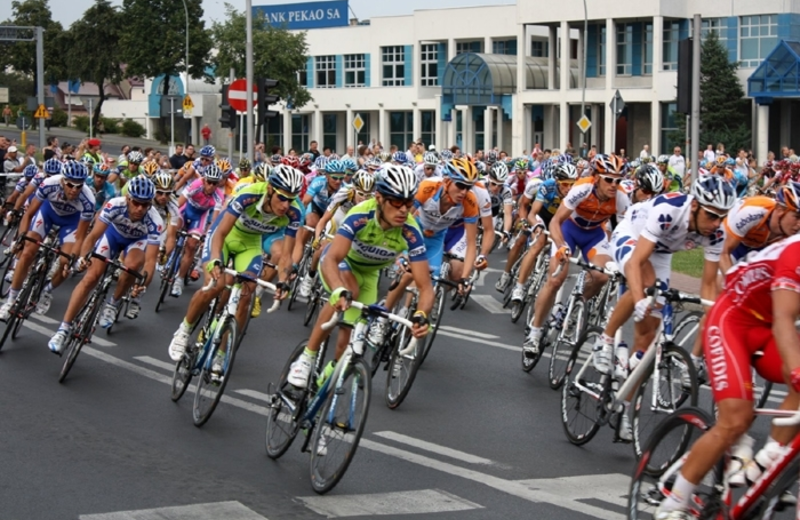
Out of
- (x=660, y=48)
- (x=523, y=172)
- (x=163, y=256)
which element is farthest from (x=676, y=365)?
(x=660, y=48)

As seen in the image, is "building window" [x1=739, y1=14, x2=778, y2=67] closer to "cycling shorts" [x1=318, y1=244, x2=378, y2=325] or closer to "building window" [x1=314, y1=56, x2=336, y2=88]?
"building window" [x1=314, y1=56, x2=336, y2=88]

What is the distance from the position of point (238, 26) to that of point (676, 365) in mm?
54044

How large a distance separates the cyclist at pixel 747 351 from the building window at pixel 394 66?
77.6 metres

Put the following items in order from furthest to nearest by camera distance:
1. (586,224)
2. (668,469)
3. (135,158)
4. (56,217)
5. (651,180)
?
(135,158), (56,217), (586,224), (651,180), (668,469)

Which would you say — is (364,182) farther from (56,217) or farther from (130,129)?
(130,129)

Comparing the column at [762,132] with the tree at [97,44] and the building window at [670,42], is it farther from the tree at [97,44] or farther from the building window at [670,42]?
the tree at [97,44]

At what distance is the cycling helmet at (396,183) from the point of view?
27.2 feet

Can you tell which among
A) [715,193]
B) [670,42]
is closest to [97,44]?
[670,42]

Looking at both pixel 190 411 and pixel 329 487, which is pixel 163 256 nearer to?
pixel 190 411

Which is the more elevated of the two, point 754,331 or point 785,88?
point 785,88

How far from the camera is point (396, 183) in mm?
8281

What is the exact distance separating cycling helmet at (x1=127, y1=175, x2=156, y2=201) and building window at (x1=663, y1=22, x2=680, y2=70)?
183ft

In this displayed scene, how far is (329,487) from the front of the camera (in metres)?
7.50

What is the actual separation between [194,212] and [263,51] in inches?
1832
